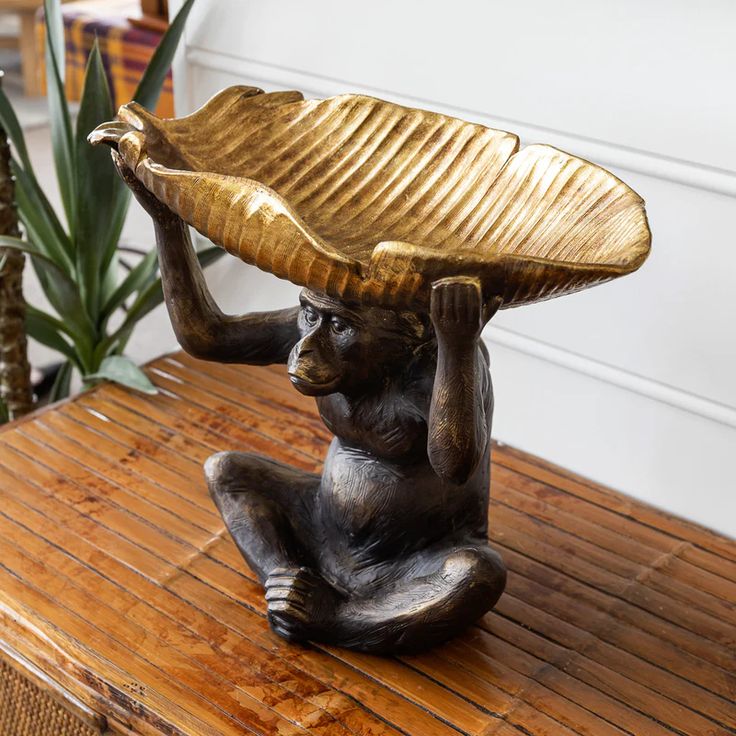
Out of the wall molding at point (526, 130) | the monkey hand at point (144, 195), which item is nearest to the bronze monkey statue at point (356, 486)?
the monkey hand at point (144, 195)

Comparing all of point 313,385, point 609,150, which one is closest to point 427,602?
point 313,385

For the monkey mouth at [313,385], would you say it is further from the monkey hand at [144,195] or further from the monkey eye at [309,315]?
the monkey hand at [144,195]

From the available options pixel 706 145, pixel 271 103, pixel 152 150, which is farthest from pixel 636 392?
pixel 152 150

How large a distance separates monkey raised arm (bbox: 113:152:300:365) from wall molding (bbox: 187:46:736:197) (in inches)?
20.7

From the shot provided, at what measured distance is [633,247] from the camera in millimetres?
1026

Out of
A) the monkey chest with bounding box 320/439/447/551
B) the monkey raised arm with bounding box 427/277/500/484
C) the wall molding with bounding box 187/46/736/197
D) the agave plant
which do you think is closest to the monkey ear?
the monkey raised arm with bounding box 427/277/500/484

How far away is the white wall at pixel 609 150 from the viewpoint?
150cm

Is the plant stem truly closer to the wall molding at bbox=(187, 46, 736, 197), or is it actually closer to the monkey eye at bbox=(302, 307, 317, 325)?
the wall molding at bbox=(187, 46, 736, 197)

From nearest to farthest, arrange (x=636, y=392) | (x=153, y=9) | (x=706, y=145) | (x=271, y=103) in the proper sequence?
(x=271, y=103) < (x=706, y=145) < (x=636, y=392) < (x=153, y=9)

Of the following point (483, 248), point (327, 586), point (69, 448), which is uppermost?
point (483, 248)

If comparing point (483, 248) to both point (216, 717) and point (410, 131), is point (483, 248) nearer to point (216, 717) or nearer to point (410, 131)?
point (410, 131)

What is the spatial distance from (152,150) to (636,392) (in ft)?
2.61

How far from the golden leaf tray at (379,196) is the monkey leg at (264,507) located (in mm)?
313

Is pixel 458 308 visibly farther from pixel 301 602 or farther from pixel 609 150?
pixel 609 150
